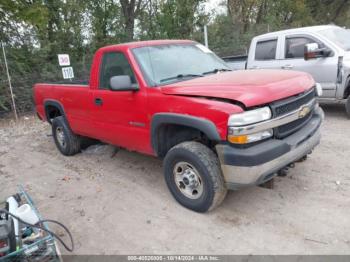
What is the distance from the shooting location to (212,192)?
3.15 metres

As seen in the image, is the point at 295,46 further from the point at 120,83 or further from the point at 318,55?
the point at 120,83

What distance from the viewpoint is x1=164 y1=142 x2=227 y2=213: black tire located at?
3.13 metres

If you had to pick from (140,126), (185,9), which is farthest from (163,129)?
(185,9)

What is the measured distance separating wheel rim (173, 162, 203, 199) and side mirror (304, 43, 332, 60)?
4159mm

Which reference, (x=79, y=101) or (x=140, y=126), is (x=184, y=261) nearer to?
(x=140, y=126)

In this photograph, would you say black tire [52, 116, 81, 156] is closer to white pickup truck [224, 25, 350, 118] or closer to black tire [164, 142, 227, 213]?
black tire [164, 142, 227, 213]

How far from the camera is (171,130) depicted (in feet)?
12.2

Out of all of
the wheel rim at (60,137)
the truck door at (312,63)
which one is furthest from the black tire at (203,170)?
the truck door at (312,63)

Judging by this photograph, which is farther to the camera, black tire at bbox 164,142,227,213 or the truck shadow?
the truck shadow

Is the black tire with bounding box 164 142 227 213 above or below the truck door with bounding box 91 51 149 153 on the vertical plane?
below

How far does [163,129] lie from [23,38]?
8825 millimetres

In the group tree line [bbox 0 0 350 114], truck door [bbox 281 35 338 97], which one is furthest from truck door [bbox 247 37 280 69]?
tree line [bbox 0 0 350 114]

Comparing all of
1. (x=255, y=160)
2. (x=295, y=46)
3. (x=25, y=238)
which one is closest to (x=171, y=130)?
(x=255, y=160)

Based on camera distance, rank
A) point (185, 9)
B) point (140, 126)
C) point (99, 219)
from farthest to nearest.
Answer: point (185, 9) < point (140, 126) < point (99, 219)
